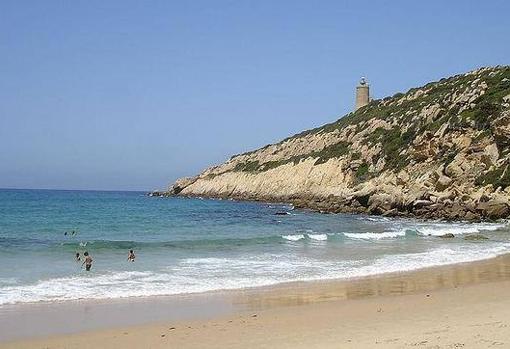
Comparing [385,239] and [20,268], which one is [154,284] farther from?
[385,239]

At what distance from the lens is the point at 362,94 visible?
383 ft

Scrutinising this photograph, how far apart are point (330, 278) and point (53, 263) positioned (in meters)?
11.4

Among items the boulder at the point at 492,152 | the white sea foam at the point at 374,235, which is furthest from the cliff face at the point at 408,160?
the white sea foam at the point at 374,235

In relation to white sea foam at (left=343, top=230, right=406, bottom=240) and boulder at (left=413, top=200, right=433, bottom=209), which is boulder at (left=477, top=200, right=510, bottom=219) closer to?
boulder at (left=413, top=200, right=433, bottom=209)

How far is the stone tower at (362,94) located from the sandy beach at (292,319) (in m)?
101

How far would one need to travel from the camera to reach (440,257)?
25344 mm

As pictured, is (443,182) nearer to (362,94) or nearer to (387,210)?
(387,210)

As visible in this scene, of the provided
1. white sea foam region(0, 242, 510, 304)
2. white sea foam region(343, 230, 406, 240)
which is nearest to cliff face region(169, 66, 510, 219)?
white sea foam region(343, 230, 406, 240)

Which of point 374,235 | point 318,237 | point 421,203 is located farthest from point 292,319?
point 421,203

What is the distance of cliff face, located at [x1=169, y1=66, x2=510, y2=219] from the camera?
171 ft

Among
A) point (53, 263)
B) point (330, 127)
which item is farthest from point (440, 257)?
point (330, 127)

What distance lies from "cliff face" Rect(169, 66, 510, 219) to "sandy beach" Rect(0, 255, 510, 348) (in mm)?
35753

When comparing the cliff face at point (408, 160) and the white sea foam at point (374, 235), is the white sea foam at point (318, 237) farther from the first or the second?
the cliff face at point (408, 160)

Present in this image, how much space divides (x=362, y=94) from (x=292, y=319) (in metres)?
108
